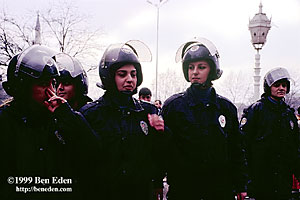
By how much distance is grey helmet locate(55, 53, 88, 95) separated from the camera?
4422mm

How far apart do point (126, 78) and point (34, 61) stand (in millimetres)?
1066

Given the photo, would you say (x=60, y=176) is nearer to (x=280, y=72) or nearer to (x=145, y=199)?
(x=145, y=199)

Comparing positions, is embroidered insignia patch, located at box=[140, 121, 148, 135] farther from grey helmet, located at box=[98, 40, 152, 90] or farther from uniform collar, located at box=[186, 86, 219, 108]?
uniform collar, located at box=[186, 86, 219, 108]

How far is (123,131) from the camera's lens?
3408 mm

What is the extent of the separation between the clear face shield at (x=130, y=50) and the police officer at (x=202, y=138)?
1.50ft

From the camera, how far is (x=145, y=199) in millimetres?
3457

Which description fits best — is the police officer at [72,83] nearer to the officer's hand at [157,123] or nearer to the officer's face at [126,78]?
the officer's face at [126,78]

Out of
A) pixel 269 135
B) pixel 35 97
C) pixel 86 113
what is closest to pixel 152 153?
pixel 86 113

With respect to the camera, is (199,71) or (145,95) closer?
(199,71)

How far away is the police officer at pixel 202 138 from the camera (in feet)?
12.5

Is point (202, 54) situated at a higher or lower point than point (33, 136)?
higher

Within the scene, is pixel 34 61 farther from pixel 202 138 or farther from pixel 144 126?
pixel 202 138

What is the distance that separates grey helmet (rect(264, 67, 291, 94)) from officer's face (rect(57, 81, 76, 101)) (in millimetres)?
3045

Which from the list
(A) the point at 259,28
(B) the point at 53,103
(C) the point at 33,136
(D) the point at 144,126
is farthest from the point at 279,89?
(A) the point at 259,28
